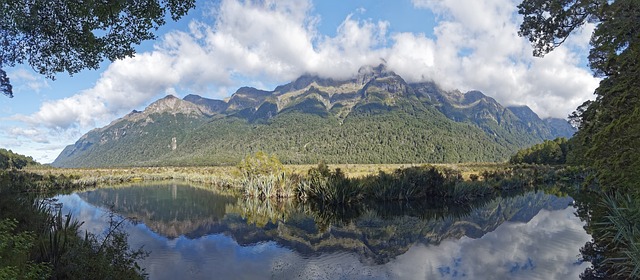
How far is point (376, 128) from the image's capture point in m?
160

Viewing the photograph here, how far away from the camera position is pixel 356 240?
13.3m

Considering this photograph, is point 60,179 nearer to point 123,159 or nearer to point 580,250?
point 580,250

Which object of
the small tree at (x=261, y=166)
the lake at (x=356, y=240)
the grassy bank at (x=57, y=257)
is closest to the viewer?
the grassy bank at (x=57, y=257)

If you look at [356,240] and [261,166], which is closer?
[356,240]

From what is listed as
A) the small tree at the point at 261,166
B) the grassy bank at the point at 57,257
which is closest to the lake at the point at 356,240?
the grassy bank at the point at 57,257

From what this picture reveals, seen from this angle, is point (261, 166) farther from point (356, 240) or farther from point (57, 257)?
point (57, 257)

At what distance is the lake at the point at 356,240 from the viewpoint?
32.6 ft

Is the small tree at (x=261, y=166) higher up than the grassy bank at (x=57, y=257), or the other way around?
the small tree at (x=261, y=166)

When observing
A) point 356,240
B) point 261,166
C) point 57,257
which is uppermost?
point 261,166

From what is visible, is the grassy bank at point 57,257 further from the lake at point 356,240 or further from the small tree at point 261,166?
the small tree at point 261,166

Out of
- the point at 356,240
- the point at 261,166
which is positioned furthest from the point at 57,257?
the point at 261,166

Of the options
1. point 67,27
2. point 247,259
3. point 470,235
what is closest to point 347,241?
point 247,259

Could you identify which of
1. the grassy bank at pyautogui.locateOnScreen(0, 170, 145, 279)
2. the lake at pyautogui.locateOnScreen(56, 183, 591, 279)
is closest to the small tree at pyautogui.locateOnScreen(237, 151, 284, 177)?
the lake at pyautogui.locateOnScreen(56, 183, 591, 279)

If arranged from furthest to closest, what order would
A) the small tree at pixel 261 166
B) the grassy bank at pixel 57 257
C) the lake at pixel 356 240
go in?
1. the small tree at pixel 261 166
2. the lake at pixel 356 240
3. the grassy bank at pixel 57 257
